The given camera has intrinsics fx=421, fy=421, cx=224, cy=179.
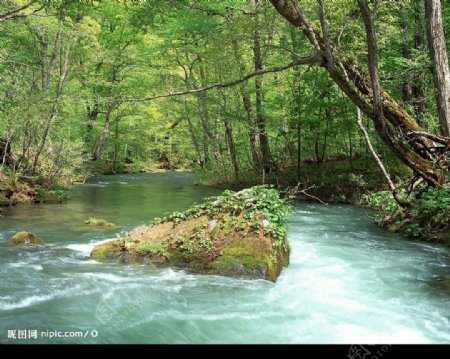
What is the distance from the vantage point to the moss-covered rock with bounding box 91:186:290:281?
22.6 ft

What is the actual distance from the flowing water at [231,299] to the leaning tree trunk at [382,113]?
73.1 inches

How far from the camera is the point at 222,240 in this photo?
7.25 metres

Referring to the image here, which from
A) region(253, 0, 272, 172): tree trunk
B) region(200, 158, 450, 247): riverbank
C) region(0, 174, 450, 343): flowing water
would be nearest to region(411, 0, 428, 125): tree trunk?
region(200, 158, 450, 247): riverbank

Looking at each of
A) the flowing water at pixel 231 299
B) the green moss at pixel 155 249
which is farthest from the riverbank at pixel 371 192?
the green moss at pixel 155 249

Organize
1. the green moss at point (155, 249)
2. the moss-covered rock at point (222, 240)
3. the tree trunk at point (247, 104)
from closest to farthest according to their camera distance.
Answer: the moss-covered rock at point (222, 240) → the green moss at point (155, 249) → the tree trunk at point (247, 104)

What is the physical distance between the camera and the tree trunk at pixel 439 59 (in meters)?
8.80

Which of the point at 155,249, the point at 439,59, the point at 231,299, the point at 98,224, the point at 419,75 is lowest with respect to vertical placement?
the point at 231,299

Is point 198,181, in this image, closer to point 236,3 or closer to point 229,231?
point 236,3

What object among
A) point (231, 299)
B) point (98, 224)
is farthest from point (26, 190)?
point (231, 299)

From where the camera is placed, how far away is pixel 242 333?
4.90 metres

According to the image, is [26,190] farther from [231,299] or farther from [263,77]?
[231,299]

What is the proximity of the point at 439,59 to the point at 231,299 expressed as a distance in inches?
267

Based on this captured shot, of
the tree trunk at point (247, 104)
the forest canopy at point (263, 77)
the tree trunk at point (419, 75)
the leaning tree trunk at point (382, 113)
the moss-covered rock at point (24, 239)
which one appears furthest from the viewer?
the tree trunk at point (247, 104)

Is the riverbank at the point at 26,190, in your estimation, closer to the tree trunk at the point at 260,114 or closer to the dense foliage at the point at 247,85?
the dense foliage at the point at 247,85
